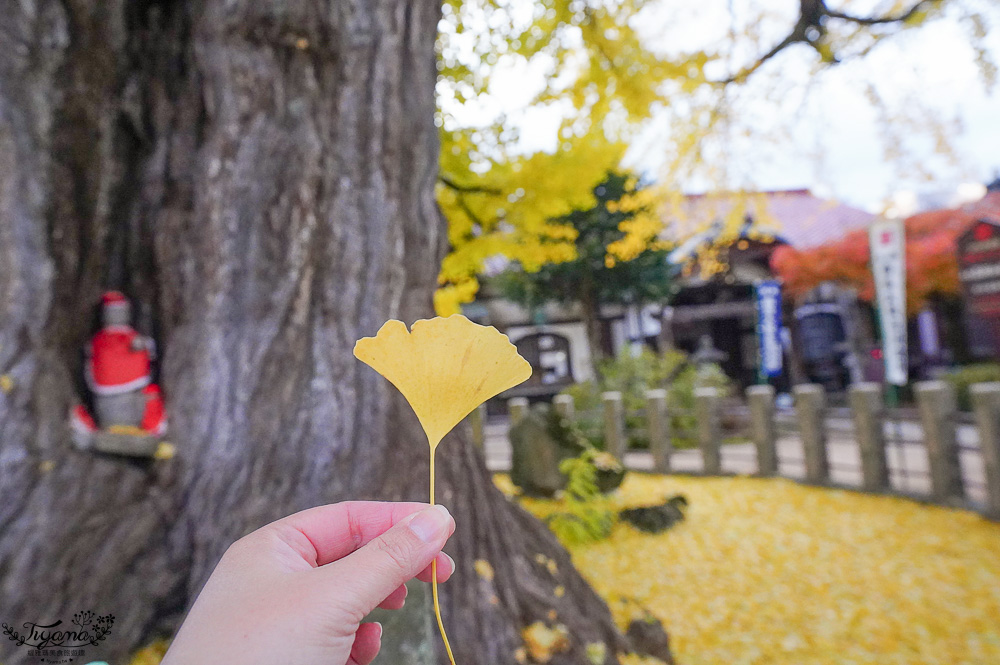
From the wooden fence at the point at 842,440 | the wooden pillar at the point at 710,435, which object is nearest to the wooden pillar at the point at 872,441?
the wooden fence at the point at 842,440

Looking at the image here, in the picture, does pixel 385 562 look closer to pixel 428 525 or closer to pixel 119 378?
pixel 428 525

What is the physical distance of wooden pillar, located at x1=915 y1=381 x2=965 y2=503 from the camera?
13.3 ft

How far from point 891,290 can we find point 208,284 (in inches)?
216

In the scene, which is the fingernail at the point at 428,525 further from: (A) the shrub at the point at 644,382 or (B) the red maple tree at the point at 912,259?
(B) the red maple tree at the point at 912,259

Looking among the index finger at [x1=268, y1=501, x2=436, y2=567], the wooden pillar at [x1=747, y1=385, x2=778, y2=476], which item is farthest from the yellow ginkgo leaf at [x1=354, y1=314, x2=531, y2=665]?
the wooden pillar at [x1=747, y1=385, x2=778, y2=476]

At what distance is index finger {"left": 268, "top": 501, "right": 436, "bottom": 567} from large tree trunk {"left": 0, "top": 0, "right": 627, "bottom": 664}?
3.02 feet

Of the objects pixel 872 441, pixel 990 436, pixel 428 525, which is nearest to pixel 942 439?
pixel 990 436

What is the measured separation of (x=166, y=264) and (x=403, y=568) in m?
1.64

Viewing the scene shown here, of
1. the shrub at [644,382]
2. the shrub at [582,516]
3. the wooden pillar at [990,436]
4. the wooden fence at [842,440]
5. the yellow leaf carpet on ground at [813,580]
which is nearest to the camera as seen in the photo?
the yellow leaf carpet on ground at [813,580]

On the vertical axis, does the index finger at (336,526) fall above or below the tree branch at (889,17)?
below

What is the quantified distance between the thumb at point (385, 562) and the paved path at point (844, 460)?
12.9 ft

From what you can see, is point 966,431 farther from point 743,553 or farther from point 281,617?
point 281,617

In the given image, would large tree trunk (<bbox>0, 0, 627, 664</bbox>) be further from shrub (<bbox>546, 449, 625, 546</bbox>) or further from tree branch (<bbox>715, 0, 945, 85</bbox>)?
tree branch (<bbox>715, 0, 945, 85</bbox>)

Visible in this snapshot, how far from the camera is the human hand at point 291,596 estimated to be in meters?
0.59
